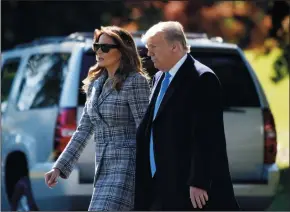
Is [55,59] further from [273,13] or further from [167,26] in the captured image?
[273,13]

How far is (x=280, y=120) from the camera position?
2255 cm

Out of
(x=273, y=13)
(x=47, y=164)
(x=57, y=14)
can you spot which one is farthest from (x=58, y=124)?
(x=57, y=14)

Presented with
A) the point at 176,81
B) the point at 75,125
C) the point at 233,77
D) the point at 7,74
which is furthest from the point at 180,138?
the point at 7,74

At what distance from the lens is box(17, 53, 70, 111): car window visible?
9539 mm

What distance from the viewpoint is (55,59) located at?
9844mm

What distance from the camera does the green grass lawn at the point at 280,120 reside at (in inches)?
449

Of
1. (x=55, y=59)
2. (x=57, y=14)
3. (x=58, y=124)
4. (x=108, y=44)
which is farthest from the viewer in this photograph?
(x=57, y=14)

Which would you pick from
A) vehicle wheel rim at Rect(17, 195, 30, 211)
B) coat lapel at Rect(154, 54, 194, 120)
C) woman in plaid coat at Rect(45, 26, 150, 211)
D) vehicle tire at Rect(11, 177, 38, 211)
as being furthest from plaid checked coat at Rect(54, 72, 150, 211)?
vehicle wheel rim at Rect(17, 195, 30, 211)

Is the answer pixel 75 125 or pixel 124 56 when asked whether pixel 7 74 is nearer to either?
pixel 75 125

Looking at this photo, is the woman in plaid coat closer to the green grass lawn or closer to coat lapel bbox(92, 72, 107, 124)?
coat lapel bbox(92, 72, 107, 124)

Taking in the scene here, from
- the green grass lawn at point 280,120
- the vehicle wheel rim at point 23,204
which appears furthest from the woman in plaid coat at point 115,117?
the green grass lawn at point 280,120

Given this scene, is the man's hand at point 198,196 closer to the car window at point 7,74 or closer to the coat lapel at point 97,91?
the coat lapel at point 97,91

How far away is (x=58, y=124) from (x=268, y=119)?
6.24ft

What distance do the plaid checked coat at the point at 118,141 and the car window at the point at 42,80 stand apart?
2.64 m
